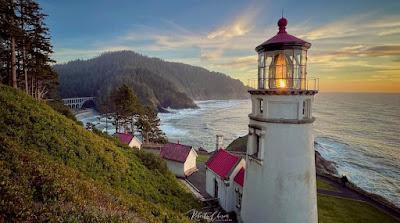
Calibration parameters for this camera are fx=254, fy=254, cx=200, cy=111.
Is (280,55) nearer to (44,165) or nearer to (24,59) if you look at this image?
(44,165)

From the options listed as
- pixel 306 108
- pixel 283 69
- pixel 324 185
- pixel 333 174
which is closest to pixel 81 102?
pixel 333 174

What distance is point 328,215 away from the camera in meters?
17.6

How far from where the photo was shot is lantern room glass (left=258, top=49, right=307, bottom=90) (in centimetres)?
943

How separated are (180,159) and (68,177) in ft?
51.1

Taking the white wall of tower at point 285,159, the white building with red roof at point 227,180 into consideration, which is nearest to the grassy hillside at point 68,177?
the white building with red roof at point 227,180

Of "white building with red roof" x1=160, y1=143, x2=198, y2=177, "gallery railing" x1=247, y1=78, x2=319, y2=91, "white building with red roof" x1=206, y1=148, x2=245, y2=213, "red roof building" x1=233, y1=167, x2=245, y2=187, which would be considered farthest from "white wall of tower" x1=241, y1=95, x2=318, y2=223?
"white building with red roof" x1=160, y1=143, x2=198, y2=177

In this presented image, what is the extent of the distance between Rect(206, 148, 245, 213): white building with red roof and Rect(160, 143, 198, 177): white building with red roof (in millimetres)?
4928

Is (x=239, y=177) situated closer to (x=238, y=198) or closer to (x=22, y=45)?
(x=238, y=198)

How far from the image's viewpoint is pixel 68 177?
767 centimetres

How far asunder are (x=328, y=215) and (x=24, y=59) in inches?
1114

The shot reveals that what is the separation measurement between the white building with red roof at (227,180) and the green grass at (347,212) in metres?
6.24

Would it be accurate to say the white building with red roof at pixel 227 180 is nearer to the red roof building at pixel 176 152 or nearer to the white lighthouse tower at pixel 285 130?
the red roof building at pixel 176 152

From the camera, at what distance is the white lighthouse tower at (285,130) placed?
931 centimetres

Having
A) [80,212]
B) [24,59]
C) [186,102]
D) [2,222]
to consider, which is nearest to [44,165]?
[80,212]
